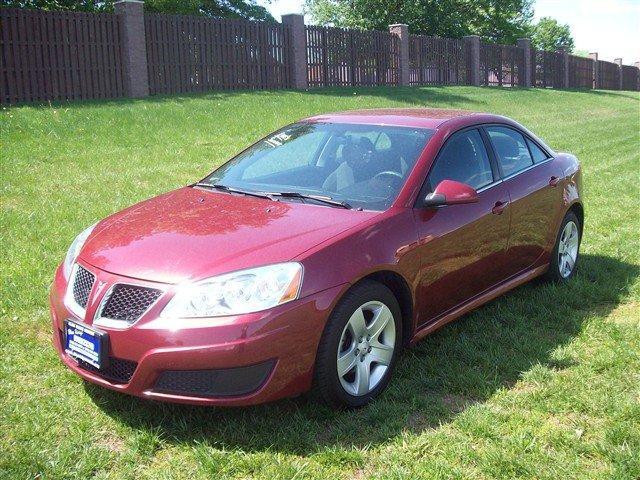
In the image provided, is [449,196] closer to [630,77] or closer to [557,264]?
[557,264]

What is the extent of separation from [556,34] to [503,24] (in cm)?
5086

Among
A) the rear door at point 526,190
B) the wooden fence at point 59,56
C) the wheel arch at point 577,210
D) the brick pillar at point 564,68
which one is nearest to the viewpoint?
the rear door at point 526,190

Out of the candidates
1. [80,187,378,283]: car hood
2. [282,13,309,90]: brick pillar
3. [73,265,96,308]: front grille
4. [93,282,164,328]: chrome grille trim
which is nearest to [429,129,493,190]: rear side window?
[80,187,378,283]: car hood

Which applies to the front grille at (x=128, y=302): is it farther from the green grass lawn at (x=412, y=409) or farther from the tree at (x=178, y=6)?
the tree at (x=178, y=6)

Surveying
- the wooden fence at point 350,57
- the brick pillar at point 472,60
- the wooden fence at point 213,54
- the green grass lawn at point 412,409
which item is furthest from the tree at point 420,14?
the green grass lawn at point 412,409

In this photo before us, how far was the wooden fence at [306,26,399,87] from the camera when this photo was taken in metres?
23.1

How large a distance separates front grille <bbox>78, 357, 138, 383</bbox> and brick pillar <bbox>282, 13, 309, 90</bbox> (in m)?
19.2

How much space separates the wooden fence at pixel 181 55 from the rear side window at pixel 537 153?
12666 millimetres

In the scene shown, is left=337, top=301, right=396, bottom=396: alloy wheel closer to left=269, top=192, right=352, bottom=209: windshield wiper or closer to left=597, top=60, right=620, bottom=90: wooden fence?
left=269, top=192, right=352, bottom=209: windshield wiper

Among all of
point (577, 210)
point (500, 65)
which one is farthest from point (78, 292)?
point (500, 65)

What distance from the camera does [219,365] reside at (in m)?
3.33

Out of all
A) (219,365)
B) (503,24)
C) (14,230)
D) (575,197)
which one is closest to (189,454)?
(219,365)

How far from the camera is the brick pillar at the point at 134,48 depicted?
1742 centimetres

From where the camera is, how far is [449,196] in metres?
4.28
